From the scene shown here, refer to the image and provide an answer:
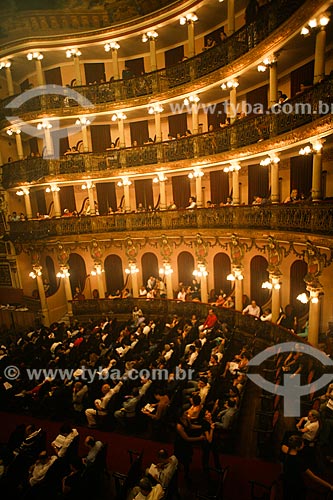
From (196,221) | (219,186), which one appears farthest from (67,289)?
(219,186)

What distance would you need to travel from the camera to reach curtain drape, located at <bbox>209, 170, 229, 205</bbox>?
1978 centimetres

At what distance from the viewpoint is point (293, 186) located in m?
15.8

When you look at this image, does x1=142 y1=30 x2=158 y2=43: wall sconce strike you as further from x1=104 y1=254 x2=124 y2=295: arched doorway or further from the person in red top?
the person in red top

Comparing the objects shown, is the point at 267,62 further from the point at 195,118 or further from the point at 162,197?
the point at 162,197

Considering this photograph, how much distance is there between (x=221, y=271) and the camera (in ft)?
67.9

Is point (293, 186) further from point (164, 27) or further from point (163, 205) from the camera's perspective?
point (164, 27)

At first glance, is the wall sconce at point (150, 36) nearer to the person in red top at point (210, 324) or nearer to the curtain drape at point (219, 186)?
the curtain drape at point (219, 186)

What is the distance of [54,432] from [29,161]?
16.9m

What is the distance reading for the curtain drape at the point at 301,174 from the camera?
15.0m

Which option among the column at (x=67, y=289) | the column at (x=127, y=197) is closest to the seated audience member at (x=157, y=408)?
the column at (x=67, y=289)

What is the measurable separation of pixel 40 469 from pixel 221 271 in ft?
49.9

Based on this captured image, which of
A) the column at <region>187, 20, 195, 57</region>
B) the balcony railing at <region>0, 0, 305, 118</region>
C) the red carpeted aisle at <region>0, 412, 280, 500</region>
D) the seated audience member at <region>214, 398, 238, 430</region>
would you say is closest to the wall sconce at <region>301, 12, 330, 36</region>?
the balcony railing at <region>0, 0, 305, 118</region>

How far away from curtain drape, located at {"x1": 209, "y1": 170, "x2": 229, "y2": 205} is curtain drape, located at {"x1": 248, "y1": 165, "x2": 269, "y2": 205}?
183 cm

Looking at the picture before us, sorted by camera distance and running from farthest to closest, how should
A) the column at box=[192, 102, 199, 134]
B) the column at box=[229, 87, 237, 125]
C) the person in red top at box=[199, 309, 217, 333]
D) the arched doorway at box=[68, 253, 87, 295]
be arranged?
the arched doorway at box=[68, 253, 87, 295]
the column at box=[192, 102, 199, 134]
the column at box=[229, 87, 237, 125]
the person in red top at box=[199, 309, 217, 333]
